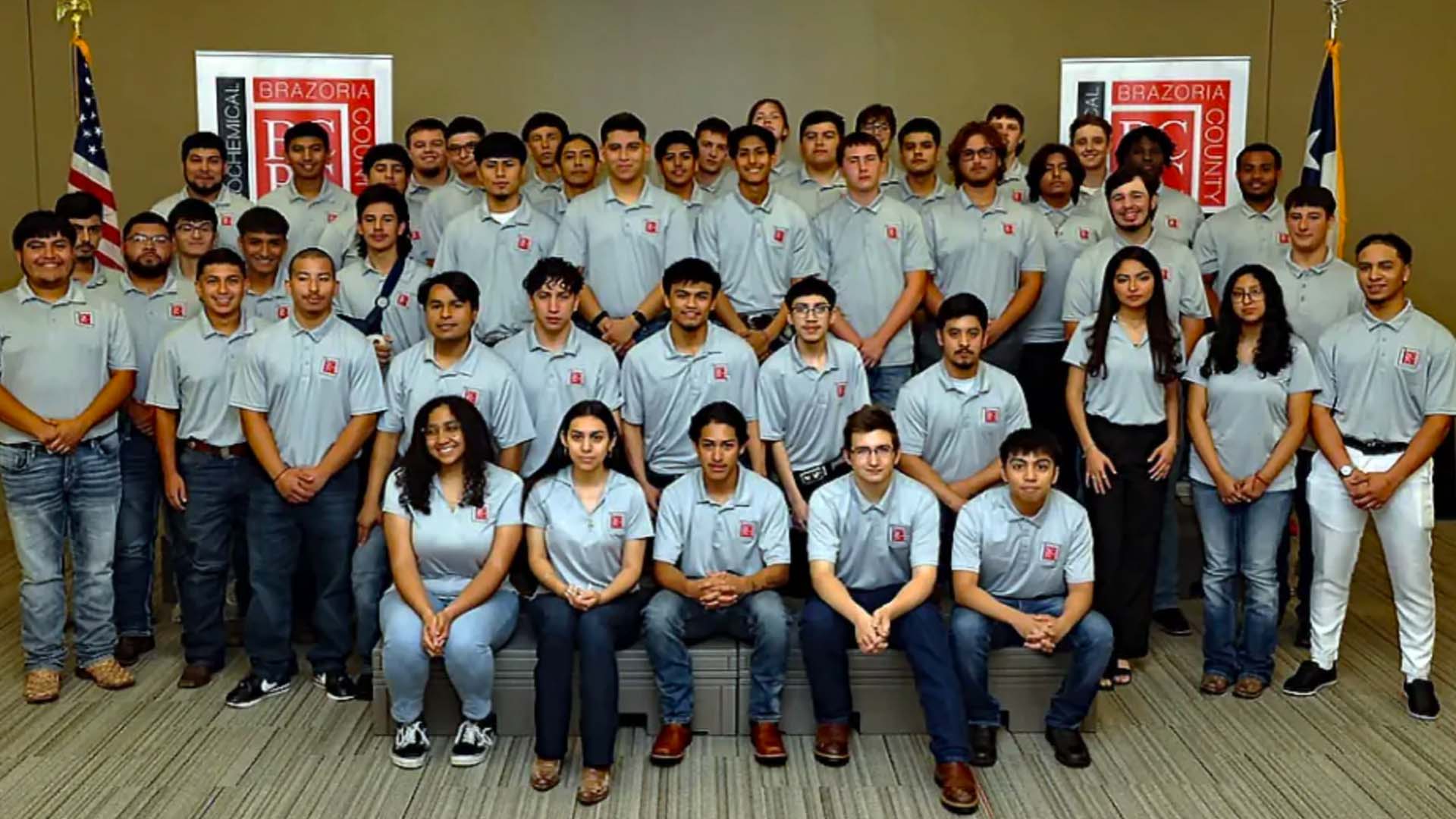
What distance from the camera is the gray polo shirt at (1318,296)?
17.6 feet

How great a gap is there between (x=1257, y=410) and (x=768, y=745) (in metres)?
2.03

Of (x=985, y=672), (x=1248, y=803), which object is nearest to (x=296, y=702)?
(x=985, y=672)

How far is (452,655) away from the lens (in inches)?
170

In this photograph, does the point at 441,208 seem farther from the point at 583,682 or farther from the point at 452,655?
the point at 583,682

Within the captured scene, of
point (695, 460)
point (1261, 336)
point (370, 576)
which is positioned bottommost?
point (370, 576)


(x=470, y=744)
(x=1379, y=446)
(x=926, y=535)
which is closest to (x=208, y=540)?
(x=470, y=744)

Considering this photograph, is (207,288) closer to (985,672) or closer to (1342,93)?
(985,672)

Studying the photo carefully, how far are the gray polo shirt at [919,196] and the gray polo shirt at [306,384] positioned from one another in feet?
7.81

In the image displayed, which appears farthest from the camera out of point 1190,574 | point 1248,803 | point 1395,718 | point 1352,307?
point 1190,574

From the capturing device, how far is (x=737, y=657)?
452 centimetres

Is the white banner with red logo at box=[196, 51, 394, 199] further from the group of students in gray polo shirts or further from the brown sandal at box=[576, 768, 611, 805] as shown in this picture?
the brown sandal at box=[576, 768, 611, 805]

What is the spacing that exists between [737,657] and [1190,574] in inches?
102

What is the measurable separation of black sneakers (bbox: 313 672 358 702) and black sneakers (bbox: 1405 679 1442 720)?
11.8ft

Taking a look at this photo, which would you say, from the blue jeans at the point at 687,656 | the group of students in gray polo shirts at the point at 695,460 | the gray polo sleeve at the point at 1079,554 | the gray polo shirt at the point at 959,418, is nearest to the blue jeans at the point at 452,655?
the group of students in gray polo shirts at the point at 695,460
